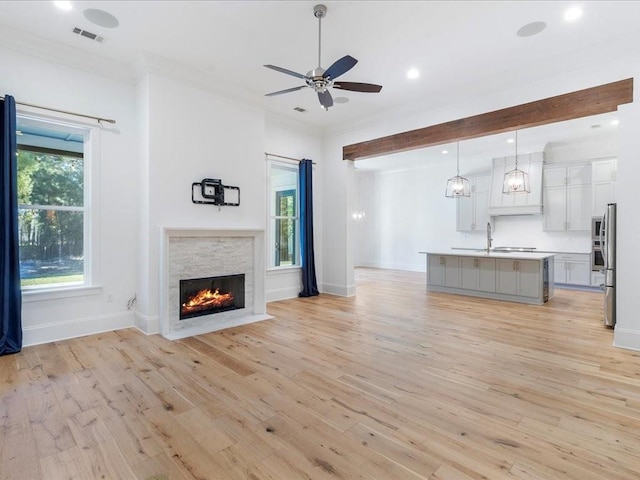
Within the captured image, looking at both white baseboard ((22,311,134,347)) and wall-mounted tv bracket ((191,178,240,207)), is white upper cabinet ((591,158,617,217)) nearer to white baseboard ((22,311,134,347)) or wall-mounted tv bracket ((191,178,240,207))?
wall-mounted tv bracket ((191,178,240,207))

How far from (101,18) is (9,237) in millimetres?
2449

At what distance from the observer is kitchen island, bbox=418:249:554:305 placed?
5.88m

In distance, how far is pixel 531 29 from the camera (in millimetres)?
3527

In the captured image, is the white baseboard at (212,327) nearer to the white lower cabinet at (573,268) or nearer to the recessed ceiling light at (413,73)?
the recessed ceiling light at (413,73)

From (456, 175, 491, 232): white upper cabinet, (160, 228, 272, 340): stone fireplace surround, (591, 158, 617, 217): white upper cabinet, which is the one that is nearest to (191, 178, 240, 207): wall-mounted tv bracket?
(160, 228, 272, 340): stone fireplace surround

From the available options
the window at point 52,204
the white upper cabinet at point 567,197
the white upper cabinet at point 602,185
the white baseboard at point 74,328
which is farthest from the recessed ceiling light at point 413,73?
the white upper cabinet at point 602,185

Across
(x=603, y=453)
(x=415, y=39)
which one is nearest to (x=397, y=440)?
(x=603, y=453)

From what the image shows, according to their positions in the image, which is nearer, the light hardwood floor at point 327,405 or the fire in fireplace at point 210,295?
the light hardwood floor at point 327,405

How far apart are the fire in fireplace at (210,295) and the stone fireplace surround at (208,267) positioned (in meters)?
0.08

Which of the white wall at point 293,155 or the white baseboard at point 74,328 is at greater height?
the white wall at point 293,155

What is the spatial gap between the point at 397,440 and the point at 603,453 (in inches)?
45.8

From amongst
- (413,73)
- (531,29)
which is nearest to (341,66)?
(413,73)

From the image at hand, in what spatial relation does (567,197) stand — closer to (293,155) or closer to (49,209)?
(293,155)

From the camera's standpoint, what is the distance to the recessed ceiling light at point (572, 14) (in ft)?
10.5
